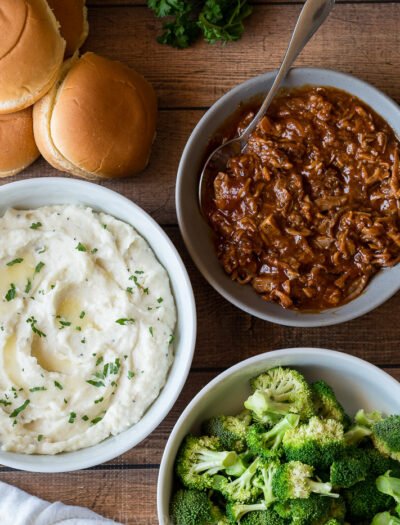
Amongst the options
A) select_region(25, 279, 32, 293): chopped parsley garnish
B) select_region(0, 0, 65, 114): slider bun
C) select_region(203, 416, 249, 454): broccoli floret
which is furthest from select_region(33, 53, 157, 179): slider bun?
select_region(203, 416, 249, 454): broccoli floret

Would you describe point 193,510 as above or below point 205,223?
below

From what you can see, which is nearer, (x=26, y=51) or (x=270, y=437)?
(x=26, y=51)

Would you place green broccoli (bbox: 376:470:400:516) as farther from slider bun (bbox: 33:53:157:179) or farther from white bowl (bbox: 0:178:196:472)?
slider bun (bbox: 33:53:157:179)

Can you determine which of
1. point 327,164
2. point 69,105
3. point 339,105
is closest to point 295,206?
point 327,164

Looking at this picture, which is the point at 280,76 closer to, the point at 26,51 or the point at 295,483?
the point at 26,51

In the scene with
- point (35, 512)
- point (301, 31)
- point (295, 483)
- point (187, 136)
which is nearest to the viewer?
point (295, 483)

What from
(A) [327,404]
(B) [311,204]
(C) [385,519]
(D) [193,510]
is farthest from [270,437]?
(B) [311,204]

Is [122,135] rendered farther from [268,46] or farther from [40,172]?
[268,46]
